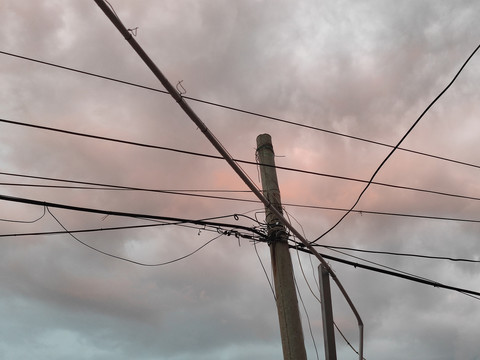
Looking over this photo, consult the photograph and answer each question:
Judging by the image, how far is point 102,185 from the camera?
884cm

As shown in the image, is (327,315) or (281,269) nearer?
(327,315)

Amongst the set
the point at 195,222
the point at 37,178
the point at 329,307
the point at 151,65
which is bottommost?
the point at 329,307

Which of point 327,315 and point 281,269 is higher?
point 281,269

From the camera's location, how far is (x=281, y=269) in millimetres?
7641

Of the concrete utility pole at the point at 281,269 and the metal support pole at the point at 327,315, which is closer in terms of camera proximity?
the metal support pole at the point at 327,315

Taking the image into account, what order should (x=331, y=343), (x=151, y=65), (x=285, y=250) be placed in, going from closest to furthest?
(x=151, y=65)
(x=331, y=343)
(x=285, y=250)

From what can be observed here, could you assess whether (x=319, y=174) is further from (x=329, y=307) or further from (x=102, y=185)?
(x=102, y=185)

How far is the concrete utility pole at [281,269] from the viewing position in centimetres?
706

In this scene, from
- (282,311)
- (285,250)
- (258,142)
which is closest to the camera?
(282,311)

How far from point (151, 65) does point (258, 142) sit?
494 cm

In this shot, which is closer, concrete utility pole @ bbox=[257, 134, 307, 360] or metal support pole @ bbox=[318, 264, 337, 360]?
metal support pole @ bbox=[318, 264, 337, 360]

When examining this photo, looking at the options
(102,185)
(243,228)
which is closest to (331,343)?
(243,228)

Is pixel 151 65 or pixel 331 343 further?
pixel 331 343

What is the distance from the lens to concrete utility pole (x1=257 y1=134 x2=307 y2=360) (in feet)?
23.2
